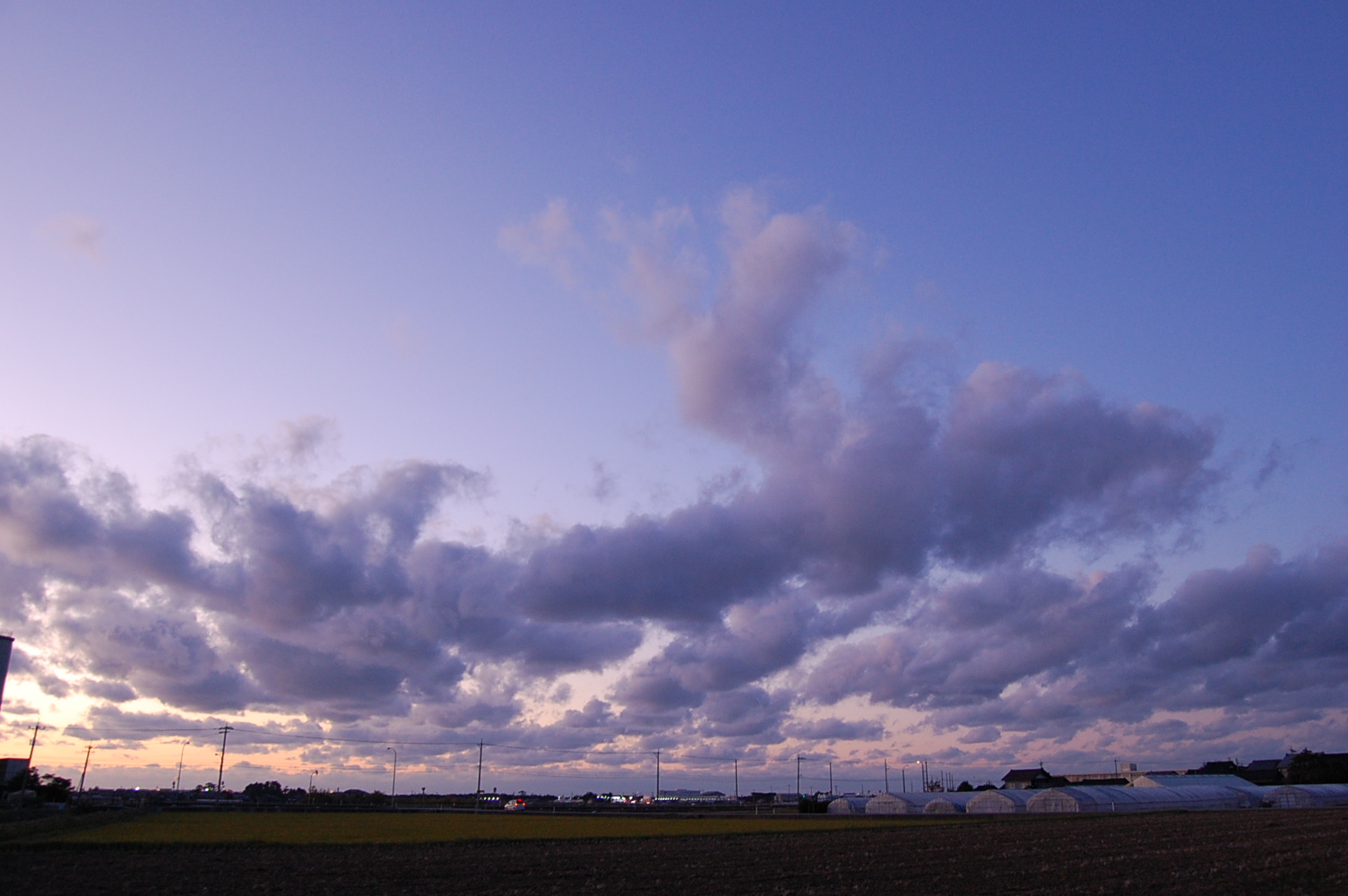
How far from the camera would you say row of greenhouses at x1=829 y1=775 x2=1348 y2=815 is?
365ft

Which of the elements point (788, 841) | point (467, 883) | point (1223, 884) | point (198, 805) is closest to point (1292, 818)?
point (788, 841)

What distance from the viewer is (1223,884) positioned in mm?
32906

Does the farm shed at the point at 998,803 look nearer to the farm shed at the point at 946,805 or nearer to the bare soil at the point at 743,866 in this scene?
the farm shed at the point at 946,805

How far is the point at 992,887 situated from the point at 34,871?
4085 centimetres

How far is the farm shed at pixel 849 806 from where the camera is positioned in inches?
5593

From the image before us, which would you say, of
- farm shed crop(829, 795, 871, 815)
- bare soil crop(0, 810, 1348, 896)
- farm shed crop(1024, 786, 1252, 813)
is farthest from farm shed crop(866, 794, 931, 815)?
bare soil crop(0, 810, 1348, 896)

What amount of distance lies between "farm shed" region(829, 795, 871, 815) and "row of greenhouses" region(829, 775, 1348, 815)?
0.85 metres

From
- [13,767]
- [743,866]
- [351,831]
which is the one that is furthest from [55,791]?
[743,866]

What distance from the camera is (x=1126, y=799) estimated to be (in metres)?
112

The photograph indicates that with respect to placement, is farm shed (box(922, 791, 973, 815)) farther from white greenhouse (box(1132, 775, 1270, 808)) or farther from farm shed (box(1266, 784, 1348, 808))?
farm shed (box(1266, 784, 1348, 808))

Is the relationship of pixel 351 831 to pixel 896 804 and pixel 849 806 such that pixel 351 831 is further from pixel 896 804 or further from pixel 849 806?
pixel 849 806

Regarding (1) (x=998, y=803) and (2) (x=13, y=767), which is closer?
(1) (x=998, y=803)

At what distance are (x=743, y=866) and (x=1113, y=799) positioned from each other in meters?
87.4

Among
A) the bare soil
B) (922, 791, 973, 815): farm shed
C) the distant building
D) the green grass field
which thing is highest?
the distant building
